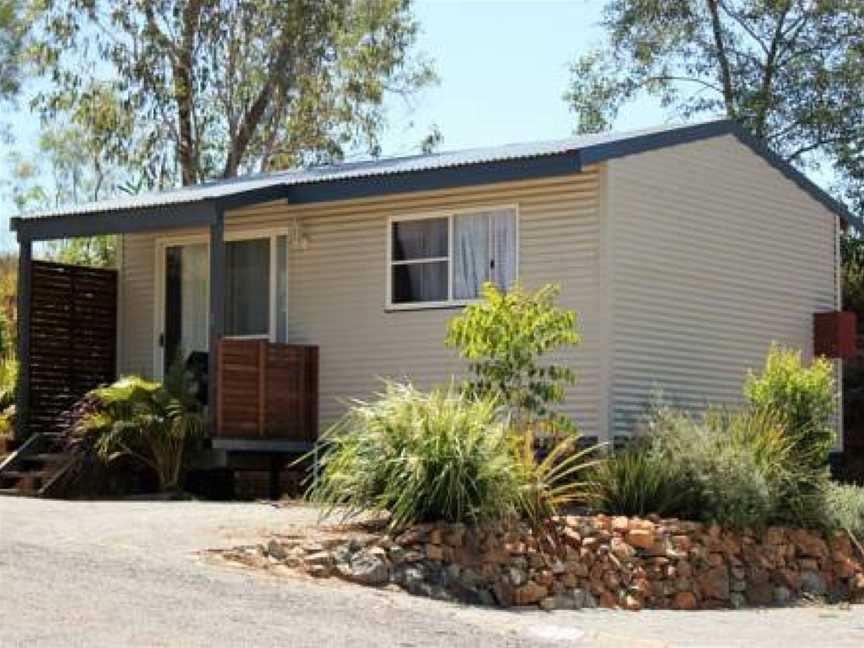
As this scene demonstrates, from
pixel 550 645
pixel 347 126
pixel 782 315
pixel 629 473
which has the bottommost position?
pixel 550 645

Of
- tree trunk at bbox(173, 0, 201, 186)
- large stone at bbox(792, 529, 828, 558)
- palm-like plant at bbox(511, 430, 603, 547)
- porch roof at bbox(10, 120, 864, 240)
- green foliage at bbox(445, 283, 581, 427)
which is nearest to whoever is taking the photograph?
palm-like plant at bbox(511, 430, 603, 547)

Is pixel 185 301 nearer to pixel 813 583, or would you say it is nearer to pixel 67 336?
pixel 67 336

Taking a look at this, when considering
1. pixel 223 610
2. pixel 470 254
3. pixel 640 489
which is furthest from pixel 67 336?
pixel 223 610

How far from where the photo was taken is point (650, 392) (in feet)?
57.4

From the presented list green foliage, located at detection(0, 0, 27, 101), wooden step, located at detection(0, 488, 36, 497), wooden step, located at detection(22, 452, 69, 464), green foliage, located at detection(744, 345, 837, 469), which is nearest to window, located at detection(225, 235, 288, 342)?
wooden step, located at detection(22, 452, 69, 464)

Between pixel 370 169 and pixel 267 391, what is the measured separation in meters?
2.84

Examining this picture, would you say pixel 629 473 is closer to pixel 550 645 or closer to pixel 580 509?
pixel 580 509

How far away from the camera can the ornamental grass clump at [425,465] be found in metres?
13.0

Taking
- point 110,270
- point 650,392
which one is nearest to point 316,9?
point 110,270

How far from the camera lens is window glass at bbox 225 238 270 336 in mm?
19922

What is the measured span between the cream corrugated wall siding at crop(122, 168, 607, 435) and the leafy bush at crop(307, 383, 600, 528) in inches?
141

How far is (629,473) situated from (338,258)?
5393 millimetres

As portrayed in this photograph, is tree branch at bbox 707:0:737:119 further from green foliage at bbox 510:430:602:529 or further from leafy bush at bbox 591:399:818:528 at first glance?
green foliage at bbox 510:430:602:529

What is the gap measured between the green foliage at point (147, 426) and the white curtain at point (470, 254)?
3.23 meters
